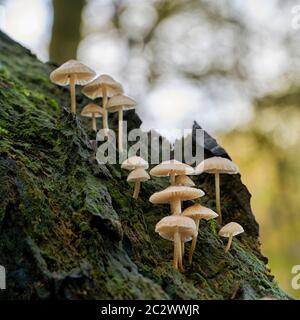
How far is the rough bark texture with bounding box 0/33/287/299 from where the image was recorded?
7.12 feet

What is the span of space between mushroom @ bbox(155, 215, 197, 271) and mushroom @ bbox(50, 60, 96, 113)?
4.95ft

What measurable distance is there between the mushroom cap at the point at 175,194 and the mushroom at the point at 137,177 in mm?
217

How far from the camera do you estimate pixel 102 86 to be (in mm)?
3877

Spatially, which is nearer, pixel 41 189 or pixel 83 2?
pixel 41 189

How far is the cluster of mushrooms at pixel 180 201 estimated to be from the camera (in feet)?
8.37

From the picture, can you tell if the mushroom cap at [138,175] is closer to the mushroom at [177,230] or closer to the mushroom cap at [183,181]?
the mushroom cap at [183,181]

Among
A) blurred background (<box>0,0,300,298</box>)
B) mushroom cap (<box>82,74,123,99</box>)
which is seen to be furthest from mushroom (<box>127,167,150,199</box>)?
Answer: blurred background (<box>0,0,300,298</box>)

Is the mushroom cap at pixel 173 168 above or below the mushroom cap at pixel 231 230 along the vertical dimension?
above

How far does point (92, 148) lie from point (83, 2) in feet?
20.4

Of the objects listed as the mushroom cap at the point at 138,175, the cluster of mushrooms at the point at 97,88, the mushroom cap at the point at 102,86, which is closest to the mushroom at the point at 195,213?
the mushroom cap at the point at 138,175

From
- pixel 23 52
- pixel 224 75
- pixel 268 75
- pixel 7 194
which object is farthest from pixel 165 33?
pixel 7 194

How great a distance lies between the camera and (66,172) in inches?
112

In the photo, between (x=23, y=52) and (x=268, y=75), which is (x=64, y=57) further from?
(x=268, y=75)

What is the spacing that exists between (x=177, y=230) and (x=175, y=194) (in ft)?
0.86
